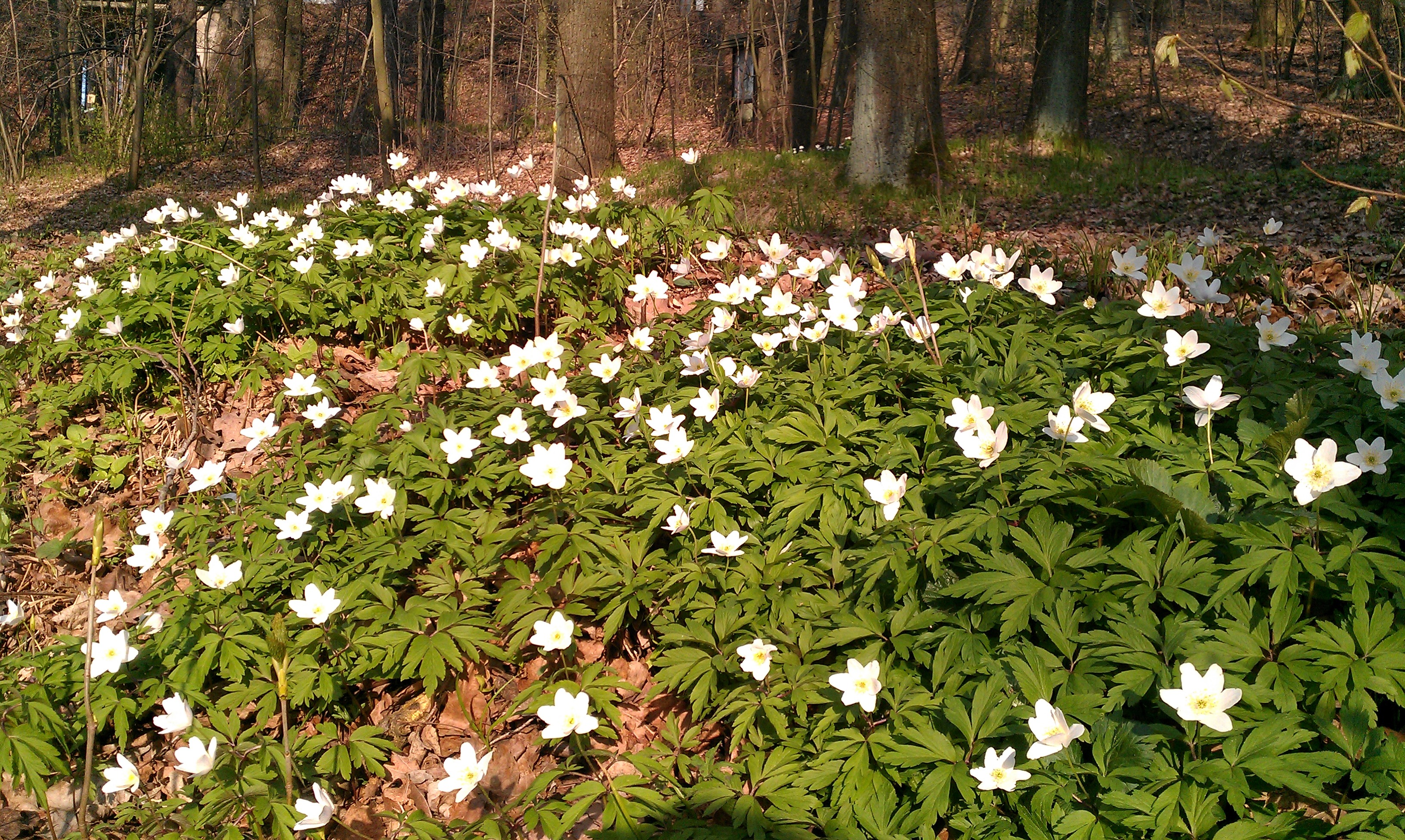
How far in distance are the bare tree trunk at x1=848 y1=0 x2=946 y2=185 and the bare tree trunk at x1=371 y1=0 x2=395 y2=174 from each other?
5199 mm

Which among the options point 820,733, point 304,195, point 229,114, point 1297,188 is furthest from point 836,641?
point 229,114

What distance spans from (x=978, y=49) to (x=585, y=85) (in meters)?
13.6

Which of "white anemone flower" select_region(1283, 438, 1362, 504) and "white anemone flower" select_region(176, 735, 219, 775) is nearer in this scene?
"white anemone flower" select_region(1283, 438, 1362, 504)

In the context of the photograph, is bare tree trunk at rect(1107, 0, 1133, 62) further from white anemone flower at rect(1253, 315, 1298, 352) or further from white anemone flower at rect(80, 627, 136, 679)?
white anemone flower at rect(80, 627, 136, 679)

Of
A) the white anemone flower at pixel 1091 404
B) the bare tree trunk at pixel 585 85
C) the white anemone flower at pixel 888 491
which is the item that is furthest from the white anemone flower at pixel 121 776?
the bare tree trunk at pixel 585 85

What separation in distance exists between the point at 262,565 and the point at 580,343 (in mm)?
2126

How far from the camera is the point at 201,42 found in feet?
66.4

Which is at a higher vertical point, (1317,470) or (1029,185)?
(1029,185)

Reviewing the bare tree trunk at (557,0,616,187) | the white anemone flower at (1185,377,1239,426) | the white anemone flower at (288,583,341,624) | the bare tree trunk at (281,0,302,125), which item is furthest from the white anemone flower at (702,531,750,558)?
the bare tree trunk at (281,0,302,125)

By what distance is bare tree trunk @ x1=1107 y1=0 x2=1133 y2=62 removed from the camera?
1809 cm

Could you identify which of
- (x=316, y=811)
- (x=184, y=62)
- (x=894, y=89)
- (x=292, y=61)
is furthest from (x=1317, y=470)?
(x=292, y=61)

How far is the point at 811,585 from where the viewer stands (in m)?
2.56

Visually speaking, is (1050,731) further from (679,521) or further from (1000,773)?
(679,521)

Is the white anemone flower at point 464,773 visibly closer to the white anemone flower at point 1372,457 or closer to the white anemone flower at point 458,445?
the white anemone flower at point 458,445
